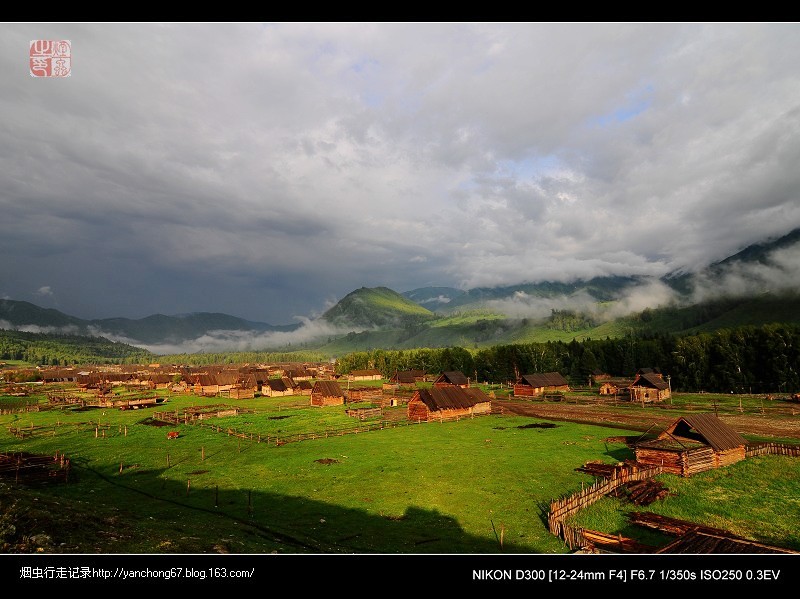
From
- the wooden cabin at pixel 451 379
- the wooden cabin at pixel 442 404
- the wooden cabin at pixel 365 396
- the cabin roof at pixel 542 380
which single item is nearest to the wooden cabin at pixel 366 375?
the wooden cabin at pixel 365 396

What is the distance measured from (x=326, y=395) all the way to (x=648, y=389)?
74.2 metres

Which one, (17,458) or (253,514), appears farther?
(17,458)

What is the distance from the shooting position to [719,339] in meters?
109

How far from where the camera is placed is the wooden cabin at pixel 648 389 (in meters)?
94.2

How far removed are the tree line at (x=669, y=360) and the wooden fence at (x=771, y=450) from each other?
247 feet

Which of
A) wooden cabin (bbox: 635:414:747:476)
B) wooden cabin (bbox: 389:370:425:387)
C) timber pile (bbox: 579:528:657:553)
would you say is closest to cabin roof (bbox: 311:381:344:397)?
wooden cabin (bbox: 389:370:425:387)

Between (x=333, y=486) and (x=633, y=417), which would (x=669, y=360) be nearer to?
(x=633, y=417)

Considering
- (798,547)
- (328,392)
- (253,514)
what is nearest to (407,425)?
(328,392)

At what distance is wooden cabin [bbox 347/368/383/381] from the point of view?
169 meters

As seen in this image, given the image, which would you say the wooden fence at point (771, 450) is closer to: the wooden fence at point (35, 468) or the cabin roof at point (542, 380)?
the wooden fence at point (35, 468)

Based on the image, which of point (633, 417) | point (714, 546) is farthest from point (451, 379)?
point (714, 546)

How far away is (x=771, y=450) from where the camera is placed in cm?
4134

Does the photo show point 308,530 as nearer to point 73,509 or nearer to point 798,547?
point 73,509
